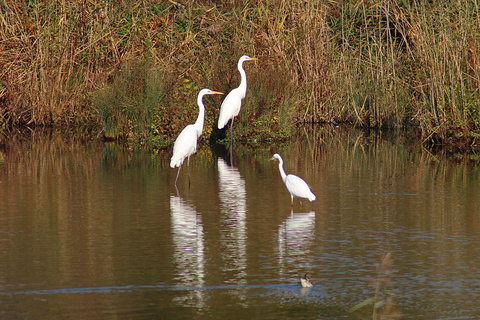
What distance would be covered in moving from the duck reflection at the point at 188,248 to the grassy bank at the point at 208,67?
7014 millimetres

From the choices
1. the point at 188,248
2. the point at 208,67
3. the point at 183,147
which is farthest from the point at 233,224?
the point at 208,67

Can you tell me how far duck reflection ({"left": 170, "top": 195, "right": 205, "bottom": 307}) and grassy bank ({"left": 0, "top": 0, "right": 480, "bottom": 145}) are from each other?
7.01 metres

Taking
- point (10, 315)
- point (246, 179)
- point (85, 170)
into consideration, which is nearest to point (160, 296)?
point (10, 315)

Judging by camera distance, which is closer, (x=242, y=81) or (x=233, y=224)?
(x=233, y=224)

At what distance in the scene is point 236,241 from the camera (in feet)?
22.5

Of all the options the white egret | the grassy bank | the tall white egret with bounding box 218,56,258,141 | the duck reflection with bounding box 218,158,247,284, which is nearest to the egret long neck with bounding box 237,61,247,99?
the tall white egret with bounding box 218,56,258,141

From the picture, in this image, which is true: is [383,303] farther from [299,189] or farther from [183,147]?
[183,147]

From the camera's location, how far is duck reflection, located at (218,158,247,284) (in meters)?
5.95


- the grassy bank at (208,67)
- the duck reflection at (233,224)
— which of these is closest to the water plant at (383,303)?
the duck reflection at (233,224)

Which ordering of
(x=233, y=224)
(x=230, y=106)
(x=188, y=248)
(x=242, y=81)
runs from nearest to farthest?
(x=188, y=248) < (x=233, y=224) < (x=230, y=106) < (x=242, y=81)

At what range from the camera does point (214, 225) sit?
7.52 meters

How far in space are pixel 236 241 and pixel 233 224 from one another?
2.39 ft

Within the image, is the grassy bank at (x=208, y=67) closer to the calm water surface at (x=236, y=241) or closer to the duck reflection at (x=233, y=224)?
the calm water surface at (x=236, y=241)

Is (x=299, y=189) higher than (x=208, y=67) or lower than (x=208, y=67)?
lower
